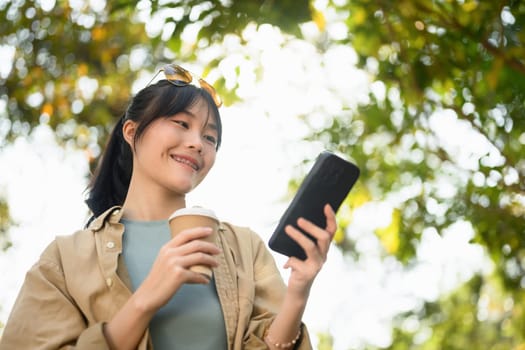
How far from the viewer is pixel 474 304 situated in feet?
34.5

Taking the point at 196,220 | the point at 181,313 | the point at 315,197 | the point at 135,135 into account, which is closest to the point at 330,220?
the point at 315,197

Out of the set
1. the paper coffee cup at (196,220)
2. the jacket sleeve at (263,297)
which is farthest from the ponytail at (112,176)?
the paper coffee cup at (196,220)

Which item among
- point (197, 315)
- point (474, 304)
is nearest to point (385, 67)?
point (197, 315)

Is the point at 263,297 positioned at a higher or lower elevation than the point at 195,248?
lower

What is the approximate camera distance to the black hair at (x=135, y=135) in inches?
104

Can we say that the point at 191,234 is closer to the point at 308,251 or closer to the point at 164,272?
the point at 164,272

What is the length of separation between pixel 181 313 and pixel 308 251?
42 centimetres

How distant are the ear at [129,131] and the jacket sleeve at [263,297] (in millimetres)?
512

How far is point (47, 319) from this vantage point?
2277 millimetres

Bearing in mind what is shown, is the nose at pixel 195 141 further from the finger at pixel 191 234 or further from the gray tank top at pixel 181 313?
the finger at pixel 191 234

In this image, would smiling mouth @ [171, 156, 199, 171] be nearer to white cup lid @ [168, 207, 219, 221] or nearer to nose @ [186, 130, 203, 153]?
nose @ [186, 130, 203, 153]

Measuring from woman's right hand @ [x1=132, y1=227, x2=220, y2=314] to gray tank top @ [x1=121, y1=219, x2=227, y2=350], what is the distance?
0.19 m

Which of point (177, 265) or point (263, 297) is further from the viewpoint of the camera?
point (263, 297)

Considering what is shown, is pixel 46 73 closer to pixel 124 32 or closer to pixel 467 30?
pixel 124 32
